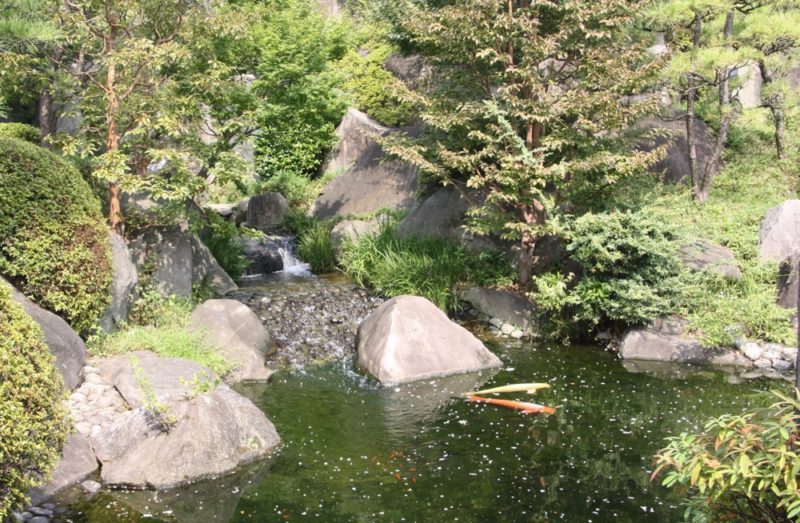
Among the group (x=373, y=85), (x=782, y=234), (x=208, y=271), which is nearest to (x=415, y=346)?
(x=208, y=271)

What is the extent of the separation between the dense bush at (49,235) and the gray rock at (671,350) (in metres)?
7.85

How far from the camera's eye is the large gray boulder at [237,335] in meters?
10.3

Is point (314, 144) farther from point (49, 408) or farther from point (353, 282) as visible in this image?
point (49, 408)

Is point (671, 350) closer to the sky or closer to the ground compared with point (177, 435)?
closer to the ground

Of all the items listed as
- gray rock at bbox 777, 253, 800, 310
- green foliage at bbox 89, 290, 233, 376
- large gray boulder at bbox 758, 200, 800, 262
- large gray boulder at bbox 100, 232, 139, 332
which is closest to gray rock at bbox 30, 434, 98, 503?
green foliage at bbox 89, 290, 233, 376

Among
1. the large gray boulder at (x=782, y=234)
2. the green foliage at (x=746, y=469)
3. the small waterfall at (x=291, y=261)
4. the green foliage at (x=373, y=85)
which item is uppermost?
the green foliage at (x=373, y=85)

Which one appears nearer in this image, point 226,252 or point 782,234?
point 782,234

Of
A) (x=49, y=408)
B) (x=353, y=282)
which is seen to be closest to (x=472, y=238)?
(x=353, y=282)

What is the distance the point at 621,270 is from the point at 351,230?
666cm

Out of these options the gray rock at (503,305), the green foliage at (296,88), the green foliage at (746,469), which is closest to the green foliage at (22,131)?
the green foliage at (296,88)

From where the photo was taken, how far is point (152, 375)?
8633 mm

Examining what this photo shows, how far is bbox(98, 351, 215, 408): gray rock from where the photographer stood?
8289mm

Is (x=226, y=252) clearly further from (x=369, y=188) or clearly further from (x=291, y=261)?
(x=369, y=188)

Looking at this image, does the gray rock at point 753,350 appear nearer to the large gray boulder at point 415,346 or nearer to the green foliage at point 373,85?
the large gray boulder at point 415,346
